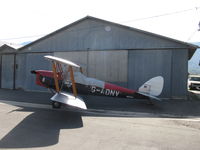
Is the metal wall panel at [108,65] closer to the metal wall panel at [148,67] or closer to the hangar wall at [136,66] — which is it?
the hangar wall at [136,66]

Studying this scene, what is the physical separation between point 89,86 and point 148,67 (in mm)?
4530

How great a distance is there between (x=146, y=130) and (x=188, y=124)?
1.78m

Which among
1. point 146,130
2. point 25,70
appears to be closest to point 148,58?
point 146,130

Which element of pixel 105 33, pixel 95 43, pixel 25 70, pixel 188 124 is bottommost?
pixel 188 124

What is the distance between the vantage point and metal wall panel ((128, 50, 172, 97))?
32.2 ft

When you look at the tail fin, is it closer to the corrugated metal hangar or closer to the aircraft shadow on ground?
the corrugated metal hangar

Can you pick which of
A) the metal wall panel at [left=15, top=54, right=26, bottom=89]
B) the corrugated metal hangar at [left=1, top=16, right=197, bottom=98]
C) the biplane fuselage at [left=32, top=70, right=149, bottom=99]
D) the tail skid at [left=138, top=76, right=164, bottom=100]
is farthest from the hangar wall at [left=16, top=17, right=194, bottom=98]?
the biplane fuselage at [left=32, top=70, right=149, bottom=99]

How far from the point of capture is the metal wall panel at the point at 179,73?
9516 millimetres

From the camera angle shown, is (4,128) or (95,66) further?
(95,66)

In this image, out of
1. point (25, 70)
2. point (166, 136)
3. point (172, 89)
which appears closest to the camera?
point (166, 136)

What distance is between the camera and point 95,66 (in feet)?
36.3

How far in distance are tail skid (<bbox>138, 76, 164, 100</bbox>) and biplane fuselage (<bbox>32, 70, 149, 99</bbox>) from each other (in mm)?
277

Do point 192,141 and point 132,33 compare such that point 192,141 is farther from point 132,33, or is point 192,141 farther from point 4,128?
point 132,33

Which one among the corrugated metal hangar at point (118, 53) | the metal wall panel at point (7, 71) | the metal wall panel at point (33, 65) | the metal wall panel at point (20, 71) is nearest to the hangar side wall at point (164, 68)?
the corrugated metal hangar at point (118, 53)
